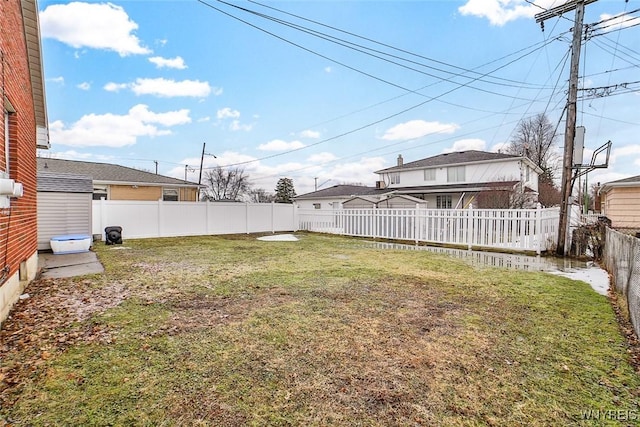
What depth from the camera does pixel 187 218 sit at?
49.1ft

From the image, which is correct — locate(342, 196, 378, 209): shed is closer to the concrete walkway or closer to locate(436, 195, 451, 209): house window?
locate(436, 195, 451, 209): house window

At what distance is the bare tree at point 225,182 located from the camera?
1750 inches

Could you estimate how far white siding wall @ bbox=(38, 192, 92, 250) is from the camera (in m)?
9.57

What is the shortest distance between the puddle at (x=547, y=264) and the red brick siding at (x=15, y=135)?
8.98 m

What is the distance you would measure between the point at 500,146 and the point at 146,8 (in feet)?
100

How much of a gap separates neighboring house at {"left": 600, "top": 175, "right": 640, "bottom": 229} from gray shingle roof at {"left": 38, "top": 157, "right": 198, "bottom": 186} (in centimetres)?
2474

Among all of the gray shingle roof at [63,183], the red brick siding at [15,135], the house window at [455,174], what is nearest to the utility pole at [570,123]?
the red brick siding at [15,135]

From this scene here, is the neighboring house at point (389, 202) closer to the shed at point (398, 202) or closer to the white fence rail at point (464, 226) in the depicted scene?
the shed at point (398, 202)

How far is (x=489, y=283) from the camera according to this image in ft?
19.6

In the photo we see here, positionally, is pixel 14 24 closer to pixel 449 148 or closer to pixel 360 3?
pixel 360 3

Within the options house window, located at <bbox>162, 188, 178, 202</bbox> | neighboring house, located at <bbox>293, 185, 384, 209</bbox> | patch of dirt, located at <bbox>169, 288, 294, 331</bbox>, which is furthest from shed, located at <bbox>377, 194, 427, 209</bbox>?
house window, located at <bbox>162, 188, 178, 202</bbox>

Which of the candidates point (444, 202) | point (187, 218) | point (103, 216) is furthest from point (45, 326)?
point (444, 202)

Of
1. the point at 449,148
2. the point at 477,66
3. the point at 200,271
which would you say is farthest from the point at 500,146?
the point at 200,271

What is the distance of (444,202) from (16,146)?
22.7 metres
